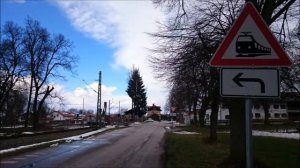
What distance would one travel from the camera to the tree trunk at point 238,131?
14203 millimetres

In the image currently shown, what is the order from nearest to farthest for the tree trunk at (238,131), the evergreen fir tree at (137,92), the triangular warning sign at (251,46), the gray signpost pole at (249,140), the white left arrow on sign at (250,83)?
1. the gray signpost pole at (249,140)
2. the white left arrow on sign at (250,83)
3. the triangular warning sign at (251,46)
4. the tree trunk at (238,131)
5. the evergreen fir tree at (137,92)

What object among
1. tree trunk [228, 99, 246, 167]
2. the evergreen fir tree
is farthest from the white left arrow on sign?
the evergreen fir tree

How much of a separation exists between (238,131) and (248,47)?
890 cm

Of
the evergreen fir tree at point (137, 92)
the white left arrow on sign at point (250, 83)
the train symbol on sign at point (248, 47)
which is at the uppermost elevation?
the evergreen fir tree at point (137, 92)

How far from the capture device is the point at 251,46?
5.61m

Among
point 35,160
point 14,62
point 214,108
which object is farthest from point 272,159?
point 14,62

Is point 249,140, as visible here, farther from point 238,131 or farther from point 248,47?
point 238,131

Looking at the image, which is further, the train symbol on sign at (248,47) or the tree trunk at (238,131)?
the tree trunk at (238,131)

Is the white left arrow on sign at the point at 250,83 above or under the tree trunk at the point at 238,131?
above

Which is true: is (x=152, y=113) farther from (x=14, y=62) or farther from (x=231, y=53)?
(x=231, y=53)

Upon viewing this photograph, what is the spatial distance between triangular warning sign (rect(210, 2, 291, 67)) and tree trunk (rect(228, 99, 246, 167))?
28.6ft

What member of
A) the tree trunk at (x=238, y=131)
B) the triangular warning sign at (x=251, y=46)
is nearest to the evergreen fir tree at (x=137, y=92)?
the tree trunk at (x=238, y=131)

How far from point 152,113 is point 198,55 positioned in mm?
172570

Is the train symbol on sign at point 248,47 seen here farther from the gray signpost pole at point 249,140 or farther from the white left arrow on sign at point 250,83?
the gray signpost pole at point 249,140
